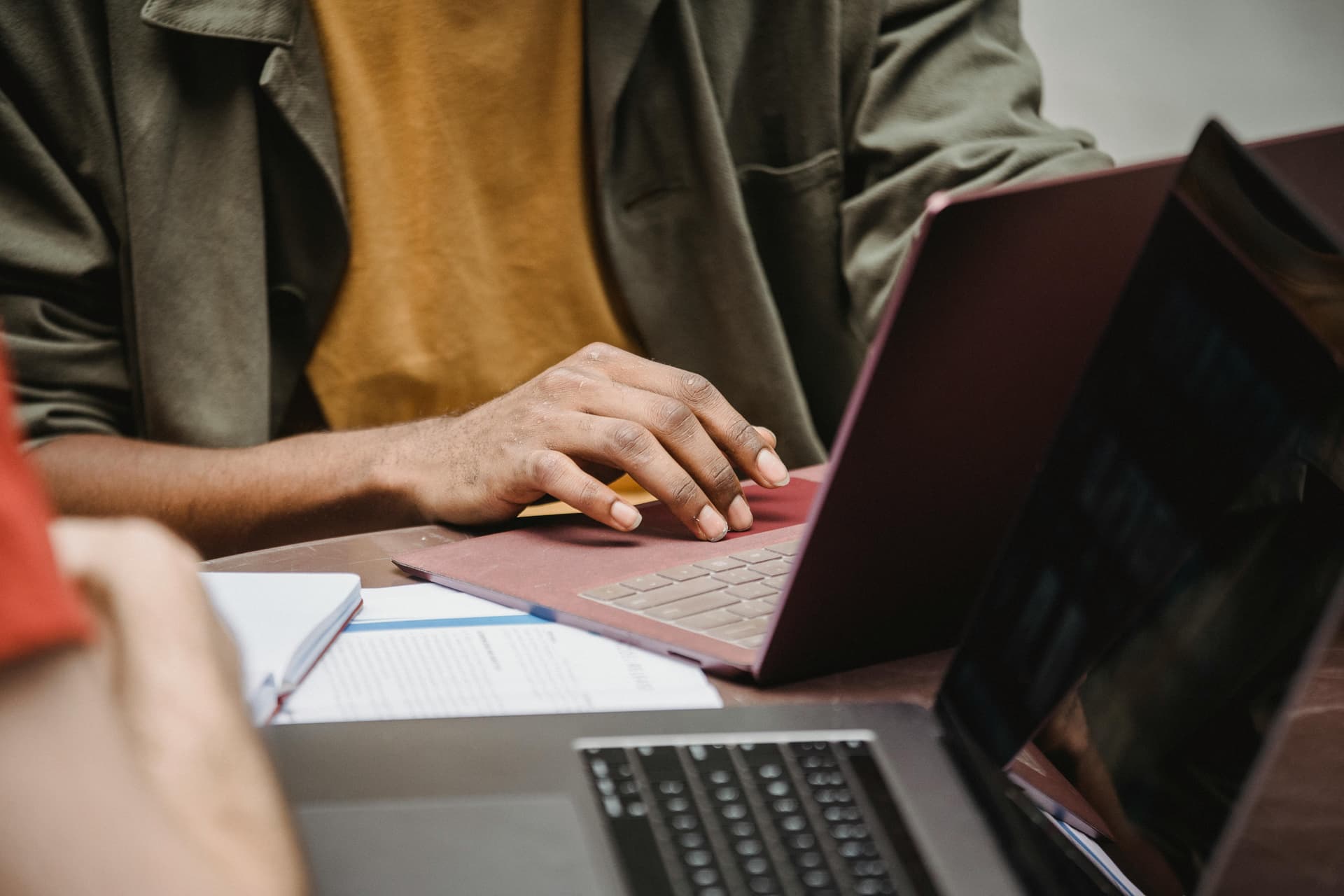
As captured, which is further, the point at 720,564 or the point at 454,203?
the point at 454,203

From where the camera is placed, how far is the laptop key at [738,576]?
61 centimetres

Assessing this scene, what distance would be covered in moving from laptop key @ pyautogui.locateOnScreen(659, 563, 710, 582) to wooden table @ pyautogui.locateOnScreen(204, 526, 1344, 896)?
103 mm

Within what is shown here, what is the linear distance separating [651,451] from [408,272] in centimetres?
55

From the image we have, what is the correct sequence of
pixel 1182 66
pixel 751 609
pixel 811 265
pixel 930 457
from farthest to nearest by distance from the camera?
1. pixel 1182 66
2. pixel 811 265
3. pixel 751 609
4. pixel 930 457

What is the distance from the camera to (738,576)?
2.01 feet

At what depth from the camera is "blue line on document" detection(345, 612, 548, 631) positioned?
1.88ft

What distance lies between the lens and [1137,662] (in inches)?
17.1

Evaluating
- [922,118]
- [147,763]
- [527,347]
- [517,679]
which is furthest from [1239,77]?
[147,763]

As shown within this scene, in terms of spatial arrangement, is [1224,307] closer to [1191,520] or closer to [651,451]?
[1191,520]

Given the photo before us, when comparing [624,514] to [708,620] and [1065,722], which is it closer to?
[708,620]

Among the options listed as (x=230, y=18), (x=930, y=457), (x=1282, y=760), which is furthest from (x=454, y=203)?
(x=1282, y=760)

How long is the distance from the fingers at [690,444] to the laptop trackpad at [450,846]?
0.34m

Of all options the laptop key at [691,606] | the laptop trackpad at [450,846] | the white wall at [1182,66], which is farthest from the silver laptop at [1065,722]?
the white wall at [1182,66]

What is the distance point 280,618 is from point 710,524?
271mm
